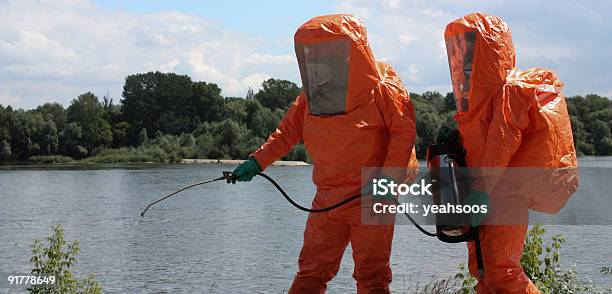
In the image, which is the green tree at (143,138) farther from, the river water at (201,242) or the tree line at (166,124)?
the river water at (201,242)

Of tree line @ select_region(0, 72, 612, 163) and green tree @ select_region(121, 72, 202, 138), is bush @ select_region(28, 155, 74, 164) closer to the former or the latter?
tree line @ select_region(0, 72, 612, 163)

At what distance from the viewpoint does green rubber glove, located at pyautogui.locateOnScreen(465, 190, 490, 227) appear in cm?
423

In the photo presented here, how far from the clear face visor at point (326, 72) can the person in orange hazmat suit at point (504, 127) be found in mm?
710

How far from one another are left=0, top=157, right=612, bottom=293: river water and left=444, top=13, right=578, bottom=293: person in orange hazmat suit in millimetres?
5554

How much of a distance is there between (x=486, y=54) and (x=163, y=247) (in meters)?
11.9

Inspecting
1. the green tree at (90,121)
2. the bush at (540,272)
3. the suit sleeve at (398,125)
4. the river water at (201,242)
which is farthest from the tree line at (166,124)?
the suit sleeve at (398,125)

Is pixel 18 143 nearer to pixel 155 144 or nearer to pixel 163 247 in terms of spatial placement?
pixel 155 144

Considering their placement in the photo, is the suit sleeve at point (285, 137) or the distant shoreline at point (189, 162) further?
the distant shoreline at point (189, 162)

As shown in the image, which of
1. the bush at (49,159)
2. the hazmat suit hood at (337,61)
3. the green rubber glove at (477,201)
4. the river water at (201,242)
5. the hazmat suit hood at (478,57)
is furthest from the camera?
the bush at (49,159)

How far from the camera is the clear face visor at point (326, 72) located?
4914 mm

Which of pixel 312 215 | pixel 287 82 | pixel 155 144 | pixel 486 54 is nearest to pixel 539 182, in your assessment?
pixel 486 54

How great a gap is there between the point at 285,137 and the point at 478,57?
1.56 meters

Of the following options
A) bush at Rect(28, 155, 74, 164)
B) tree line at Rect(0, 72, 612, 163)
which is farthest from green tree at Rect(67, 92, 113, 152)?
bush at Rect(28, 155, 74, 164)

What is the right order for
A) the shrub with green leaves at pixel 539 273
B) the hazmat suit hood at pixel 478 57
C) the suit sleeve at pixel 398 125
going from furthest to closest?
the shrub with green leaves at pixel 539 273 < the suit sleeve at pixel 398 125 < the hazmat suit hood at pixel 478 57
